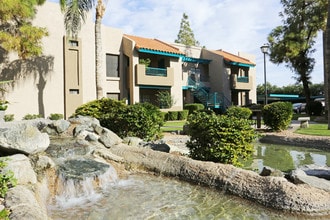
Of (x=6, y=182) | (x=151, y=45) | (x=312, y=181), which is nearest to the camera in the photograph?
(x=6, y=182)

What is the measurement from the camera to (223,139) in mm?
7434

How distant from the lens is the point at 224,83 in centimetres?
3083

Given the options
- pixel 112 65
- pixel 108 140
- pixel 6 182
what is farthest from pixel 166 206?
pixel 112 65

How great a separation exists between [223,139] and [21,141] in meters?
4.82

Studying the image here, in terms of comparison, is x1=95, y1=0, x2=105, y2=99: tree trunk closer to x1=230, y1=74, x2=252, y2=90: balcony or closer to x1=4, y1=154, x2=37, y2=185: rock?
x1=4, y1=154, x2=37, y2=185: rock

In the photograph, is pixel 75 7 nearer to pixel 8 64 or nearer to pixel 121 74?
pixel 8 64

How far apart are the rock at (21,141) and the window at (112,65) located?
16.7 meters

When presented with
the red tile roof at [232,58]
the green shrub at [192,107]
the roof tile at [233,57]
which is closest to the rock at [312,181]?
A: the green shrub at [192,107]

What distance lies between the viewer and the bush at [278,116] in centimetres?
1506

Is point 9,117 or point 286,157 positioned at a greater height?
point 9,117

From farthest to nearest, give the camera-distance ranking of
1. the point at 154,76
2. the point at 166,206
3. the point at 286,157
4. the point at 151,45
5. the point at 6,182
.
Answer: the point at 151,45 → the point at 154,76 → the point at 286,157 → the point at 166,206 → the point at 6,182

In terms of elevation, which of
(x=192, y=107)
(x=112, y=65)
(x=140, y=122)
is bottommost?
(x=140, y=122)

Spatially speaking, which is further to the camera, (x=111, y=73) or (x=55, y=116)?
(x=111, y=73)

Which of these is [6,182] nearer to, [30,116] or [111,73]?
[30,116]
